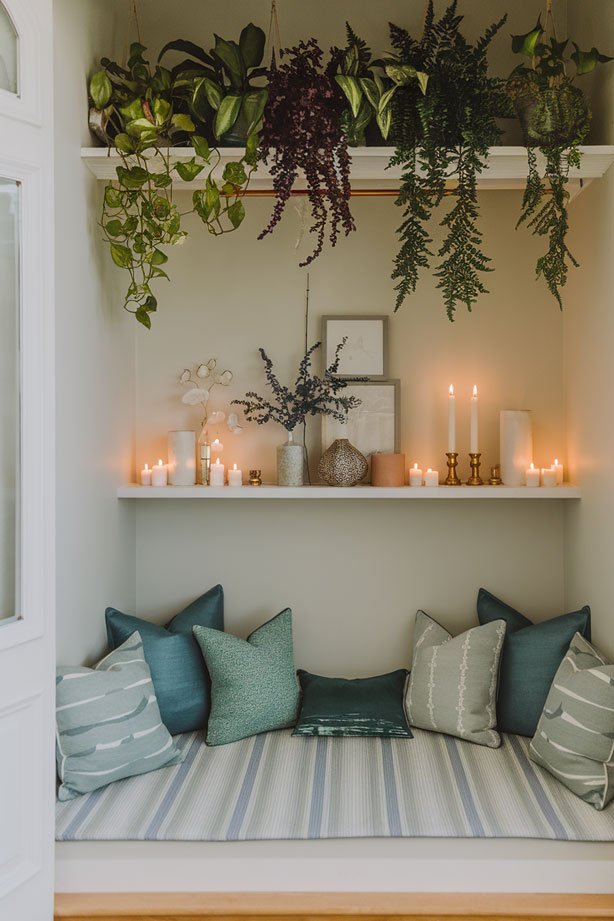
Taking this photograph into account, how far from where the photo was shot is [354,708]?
2.43 meters

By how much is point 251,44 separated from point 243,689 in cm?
192

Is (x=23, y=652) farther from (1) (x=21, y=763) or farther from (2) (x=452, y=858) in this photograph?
(2) (x=452, y=858)

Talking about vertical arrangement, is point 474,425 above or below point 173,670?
above

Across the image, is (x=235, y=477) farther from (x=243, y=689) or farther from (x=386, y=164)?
(x=386, y=164)

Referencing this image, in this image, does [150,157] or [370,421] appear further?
[370,421]

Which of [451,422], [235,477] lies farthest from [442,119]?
[235,477]

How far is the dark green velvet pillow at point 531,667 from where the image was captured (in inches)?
91.0

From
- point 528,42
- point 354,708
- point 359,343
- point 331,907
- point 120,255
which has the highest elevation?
point 528,42

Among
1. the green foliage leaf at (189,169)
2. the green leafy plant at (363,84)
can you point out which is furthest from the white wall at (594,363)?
the green foliage leaf at (189,169)

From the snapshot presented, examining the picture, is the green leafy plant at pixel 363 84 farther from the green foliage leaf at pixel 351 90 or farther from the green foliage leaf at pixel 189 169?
the green foliage leaf at pixel 189 169

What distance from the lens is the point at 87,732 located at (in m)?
2.00

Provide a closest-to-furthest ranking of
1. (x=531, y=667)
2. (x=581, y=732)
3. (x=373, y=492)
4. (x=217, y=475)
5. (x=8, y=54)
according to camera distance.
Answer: (x=8, y=54), (x=581, y=732), (x=531, y=667), (x=373, y=492), (x=217, y=475)

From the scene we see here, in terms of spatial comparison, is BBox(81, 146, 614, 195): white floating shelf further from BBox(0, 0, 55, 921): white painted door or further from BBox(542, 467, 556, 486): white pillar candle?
BBox(542, 467, 556, 486): white pillar candle

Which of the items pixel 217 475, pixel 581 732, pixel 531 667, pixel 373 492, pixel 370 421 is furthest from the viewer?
pixel 370 421
